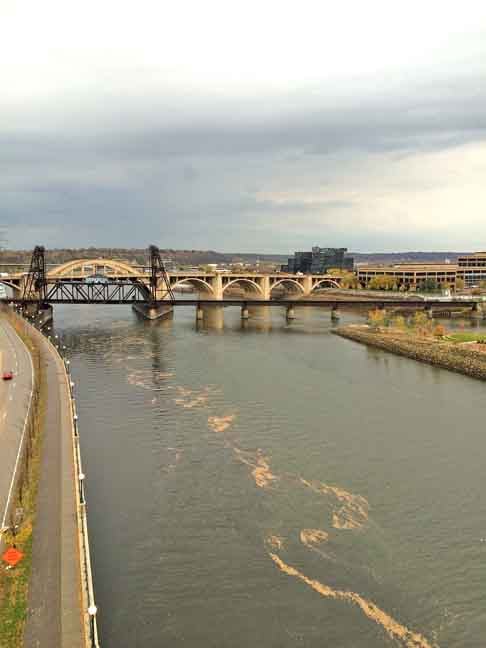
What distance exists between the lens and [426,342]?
69062 mm

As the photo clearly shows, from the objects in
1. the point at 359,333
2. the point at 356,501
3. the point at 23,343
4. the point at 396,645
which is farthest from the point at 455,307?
the point at 396,645

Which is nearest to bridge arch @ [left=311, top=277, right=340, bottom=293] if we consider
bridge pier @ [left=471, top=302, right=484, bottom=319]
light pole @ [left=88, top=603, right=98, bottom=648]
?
bridge pier @ [left=471, top=302, right=484, bottom=319]

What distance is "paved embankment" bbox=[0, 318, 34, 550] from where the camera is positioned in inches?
826

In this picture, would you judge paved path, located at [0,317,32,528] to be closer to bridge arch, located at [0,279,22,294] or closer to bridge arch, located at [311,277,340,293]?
bridge arch, located at [0,279,22,294]

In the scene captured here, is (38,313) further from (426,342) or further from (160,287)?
(426,342)

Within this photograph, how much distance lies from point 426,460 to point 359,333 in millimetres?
52000

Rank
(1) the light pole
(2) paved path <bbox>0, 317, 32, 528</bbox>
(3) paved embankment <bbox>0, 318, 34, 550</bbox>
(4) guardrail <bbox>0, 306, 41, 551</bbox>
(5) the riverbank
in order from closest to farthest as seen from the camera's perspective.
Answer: (1) the light pole < (5) the riverbank < (4) guardrail <bbox>0, 306, 41, 551</bbox> < (3) paved embankment <bbox>0, 318, 34, 550</bbox> < (2) paved path <bbox>0, 317, 32, 528</bbox>

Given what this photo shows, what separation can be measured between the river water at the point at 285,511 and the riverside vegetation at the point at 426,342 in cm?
729

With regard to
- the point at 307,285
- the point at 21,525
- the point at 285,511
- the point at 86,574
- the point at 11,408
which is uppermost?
the point at 307,285

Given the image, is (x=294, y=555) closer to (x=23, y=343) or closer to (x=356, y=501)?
(x=356, y=501)

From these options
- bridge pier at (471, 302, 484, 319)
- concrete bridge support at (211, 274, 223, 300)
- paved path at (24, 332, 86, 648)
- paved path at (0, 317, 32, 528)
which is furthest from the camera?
concrete bridge support at (211, 274, 223, 300)

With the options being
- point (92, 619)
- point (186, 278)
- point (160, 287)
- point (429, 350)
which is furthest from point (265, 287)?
point (92, 619)

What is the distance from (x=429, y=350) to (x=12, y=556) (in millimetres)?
55493

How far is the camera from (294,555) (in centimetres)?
2038
